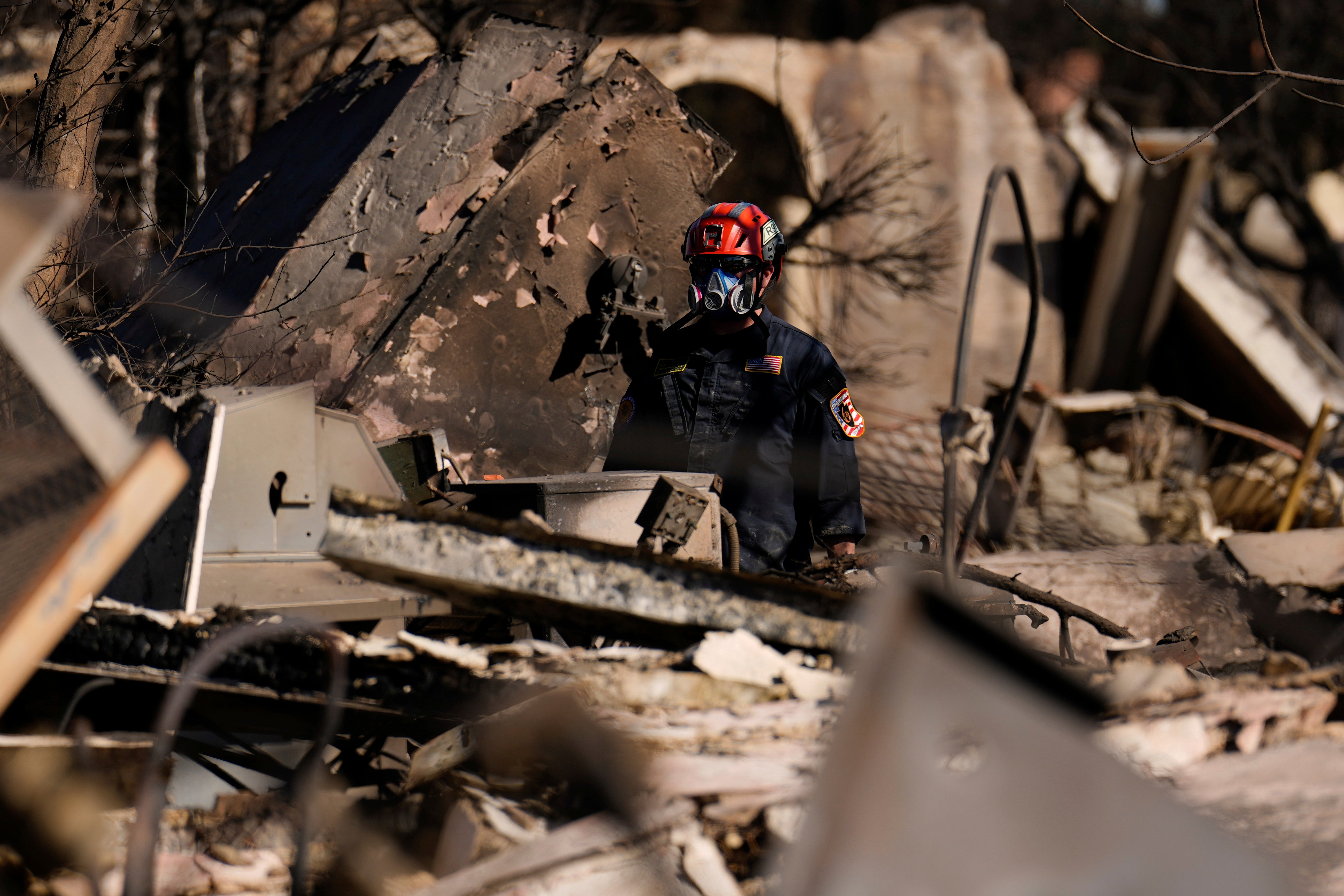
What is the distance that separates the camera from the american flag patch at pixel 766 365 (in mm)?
3723

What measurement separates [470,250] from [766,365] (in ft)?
4.92

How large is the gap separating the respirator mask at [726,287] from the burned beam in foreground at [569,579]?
5.46ft

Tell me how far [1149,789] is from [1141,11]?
→ 15938mm

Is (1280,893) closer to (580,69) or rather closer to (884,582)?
(884,582)

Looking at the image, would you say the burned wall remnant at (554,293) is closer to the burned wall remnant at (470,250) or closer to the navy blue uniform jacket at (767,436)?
the burned wall remnant at (470,250)

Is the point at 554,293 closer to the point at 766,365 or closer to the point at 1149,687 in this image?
the point at 766,365

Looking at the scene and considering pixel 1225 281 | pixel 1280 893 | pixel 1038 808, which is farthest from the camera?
pixel 1225 281

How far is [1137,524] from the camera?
7.02m

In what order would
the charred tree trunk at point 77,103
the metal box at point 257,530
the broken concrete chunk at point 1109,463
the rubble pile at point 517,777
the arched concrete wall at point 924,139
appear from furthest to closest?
the arched concrete wall at point 924,139 → the broken concrete chunk at point 1109,463 → the charred tree trunk at point 77,103 → the metal box at point 257,530 → the rubble pile at point 517,777

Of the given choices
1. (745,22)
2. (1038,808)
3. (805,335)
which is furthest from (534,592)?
(745,22)

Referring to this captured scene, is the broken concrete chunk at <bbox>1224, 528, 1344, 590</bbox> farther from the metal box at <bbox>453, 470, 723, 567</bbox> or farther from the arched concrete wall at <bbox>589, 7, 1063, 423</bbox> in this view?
the arched concrete wall at <bbox>589, 7, 1063, 423</bbox>

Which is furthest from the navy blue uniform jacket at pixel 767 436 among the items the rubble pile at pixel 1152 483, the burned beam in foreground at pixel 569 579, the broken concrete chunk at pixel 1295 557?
the rubble pile at pixel 1152 483

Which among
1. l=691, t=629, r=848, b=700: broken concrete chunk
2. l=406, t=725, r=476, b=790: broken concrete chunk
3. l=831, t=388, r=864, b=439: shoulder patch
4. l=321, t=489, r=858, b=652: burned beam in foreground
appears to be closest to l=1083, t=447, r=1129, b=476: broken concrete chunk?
l=831, t=388, r=864, b=439: shoulder patch

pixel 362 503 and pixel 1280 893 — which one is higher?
pixel 362 503
